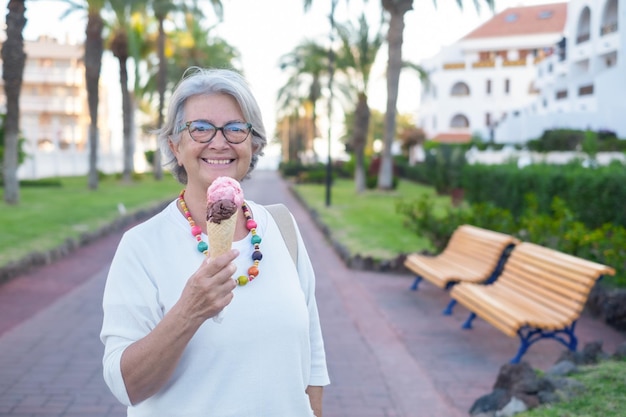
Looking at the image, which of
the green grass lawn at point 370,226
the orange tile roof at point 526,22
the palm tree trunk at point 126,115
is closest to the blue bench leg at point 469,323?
the green grass lawn at point 370,226

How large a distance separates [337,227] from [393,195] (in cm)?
1271

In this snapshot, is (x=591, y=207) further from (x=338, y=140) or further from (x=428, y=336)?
(x=338, y=140)

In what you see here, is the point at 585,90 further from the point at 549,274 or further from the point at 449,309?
the point at 549,274

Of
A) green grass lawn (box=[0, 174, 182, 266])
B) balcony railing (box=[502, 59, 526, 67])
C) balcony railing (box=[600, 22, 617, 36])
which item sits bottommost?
green grass lawn (box=[0, 174, 182, 266])

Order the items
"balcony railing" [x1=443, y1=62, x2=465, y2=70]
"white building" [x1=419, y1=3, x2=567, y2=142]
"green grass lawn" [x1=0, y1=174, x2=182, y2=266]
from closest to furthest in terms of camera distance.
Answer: "green grass lawn" [x1=0, y1=174, x2=182, y2=266]
"white building" [x1=419, y1=3, x2=567, y2=142]
"balcony railing" [x1=443, y1=62, x2=465, y2=70]

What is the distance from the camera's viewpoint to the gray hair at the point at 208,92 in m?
2.17

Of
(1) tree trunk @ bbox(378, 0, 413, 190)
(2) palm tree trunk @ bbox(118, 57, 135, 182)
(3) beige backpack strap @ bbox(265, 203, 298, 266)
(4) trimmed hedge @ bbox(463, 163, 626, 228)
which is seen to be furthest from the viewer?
(2) palm tree trunk @ bbox(118, 57, 135, 182)

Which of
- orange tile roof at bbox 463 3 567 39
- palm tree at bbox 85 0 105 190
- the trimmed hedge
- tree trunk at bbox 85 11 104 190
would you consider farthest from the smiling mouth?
orange tile roof at bbox 463 3 567 39

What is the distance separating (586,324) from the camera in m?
8.03

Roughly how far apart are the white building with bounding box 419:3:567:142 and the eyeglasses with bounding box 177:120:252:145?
6440cm

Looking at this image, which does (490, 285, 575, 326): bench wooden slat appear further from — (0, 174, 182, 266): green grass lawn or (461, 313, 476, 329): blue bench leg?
(0, 174, 182, 266): green grass lawn

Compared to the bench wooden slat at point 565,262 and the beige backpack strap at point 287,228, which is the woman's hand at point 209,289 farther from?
the bench wooden slat at point 565,262

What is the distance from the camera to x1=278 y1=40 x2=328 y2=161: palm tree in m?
42.1

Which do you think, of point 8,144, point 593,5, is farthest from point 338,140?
point 8,144
